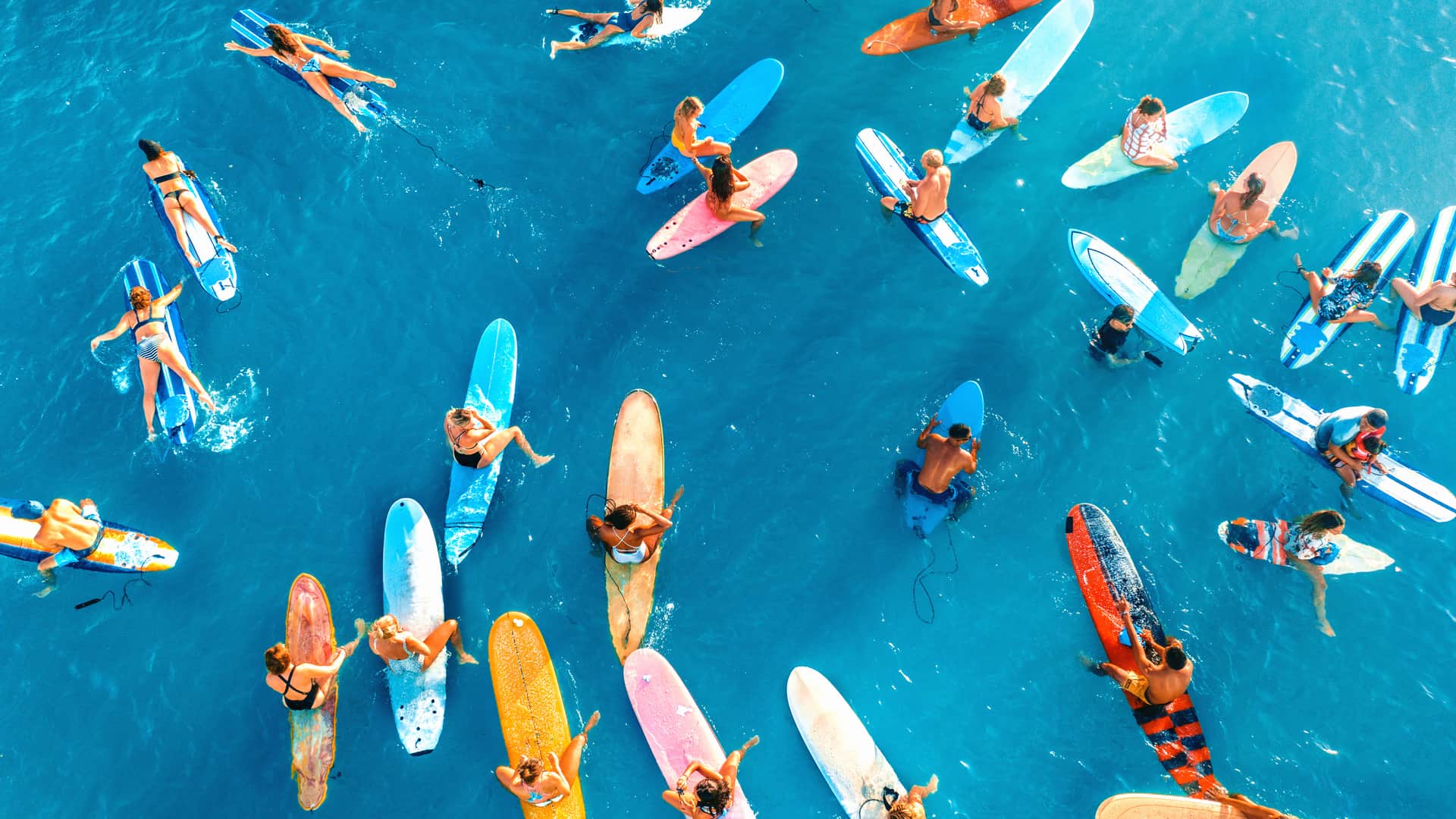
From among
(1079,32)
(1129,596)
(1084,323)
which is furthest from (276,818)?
(1079,32)

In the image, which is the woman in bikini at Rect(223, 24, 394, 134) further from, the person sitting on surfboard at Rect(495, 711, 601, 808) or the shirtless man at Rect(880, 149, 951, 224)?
the person sitting on surfboard at Rect(495, 711, 601, 808)

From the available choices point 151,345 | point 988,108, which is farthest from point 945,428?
point 151,345

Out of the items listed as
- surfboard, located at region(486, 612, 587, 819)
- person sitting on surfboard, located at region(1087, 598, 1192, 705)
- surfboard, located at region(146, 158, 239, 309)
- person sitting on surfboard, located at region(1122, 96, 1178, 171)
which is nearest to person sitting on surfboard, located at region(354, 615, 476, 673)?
surfboard, located at region(486, 612, 587, 819)

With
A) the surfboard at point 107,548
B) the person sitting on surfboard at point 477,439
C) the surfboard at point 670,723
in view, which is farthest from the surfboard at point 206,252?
the surfboard at point 670,723

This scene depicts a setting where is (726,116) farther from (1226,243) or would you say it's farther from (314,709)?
(314,709)

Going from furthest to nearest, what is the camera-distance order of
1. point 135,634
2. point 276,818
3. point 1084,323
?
1. point 1084,323
2. point 135,634
3. point 276,818

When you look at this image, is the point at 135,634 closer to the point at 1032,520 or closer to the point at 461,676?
the point at 461,676

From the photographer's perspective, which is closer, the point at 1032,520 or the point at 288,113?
the point at 1032,520
